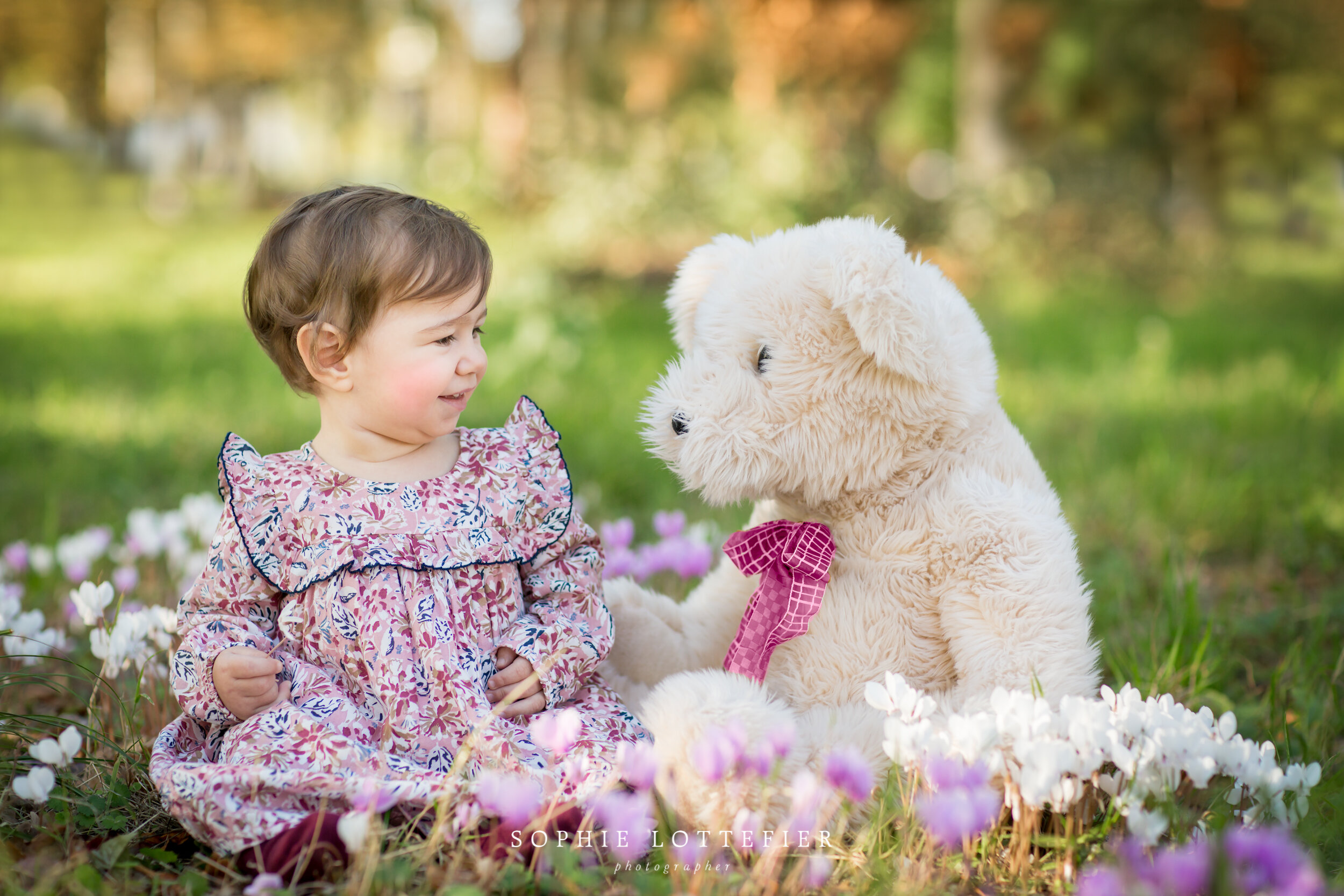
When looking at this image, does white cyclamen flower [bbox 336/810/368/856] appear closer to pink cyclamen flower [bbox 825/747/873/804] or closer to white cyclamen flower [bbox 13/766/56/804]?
white cyclamen flower [bbox 13/766/56/804]

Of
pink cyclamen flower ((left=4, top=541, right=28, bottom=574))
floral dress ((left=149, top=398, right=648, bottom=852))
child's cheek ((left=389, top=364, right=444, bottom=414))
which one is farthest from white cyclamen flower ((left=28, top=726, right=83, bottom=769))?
pink cyclamen flower ((left=4, top=541, right=28, bottom=574))

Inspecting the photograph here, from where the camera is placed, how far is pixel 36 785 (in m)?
1.73

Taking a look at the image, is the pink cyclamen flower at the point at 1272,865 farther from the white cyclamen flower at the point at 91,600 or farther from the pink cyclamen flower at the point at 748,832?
the white cyclamen flower at the point at 91,600

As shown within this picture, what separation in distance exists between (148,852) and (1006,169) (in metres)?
11.2

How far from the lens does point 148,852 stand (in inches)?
69.6

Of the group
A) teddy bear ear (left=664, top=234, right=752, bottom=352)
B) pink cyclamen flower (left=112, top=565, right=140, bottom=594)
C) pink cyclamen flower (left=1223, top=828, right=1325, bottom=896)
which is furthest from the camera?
pink cyclamen flower (left=112, top=565, right=140, bottom=594)

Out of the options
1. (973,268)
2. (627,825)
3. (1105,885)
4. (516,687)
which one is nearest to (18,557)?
(516,687)

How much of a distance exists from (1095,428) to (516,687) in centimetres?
390

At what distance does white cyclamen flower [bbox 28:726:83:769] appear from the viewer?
5.81 ft

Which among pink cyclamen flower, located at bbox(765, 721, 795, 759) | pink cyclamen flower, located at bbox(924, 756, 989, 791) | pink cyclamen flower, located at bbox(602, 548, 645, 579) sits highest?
pink cyclamen flower, located at bbox(602, 548, 645, 579)

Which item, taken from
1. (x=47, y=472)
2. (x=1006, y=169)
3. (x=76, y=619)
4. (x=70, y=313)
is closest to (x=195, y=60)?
(x=70, y=313)

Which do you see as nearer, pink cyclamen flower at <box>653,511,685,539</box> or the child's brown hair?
the child's brown hair

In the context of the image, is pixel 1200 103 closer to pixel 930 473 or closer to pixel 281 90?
pixel 930 473

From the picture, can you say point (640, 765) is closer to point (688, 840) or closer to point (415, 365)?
point (688, 840)
